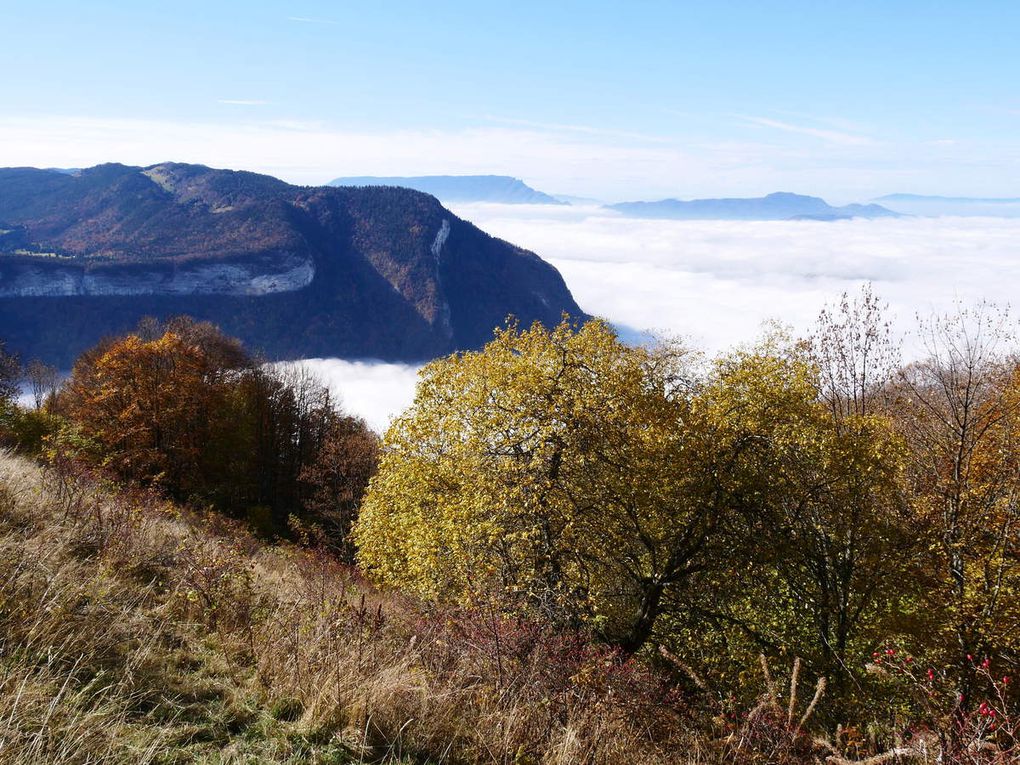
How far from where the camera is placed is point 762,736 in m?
5.04

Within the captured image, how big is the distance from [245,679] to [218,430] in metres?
43.1

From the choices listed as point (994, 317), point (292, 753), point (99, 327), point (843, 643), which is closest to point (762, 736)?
point (292, 753)

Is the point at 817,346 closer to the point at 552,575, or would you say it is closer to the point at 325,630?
the point at 552,575

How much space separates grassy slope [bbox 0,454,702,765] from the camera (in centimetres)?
405

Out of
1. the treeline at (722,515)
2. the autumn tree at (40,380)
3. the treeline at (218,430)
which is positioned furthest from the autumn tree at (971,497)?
the autumn tree at (40,380)

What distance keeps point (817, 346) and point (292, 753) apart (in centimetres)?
2232

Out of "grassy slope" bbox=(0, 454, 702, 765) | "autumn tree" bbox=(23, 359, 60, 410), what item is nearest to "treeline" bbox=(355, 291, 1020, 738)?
"grassy slope" bbox=(0, 454, 702, 765)

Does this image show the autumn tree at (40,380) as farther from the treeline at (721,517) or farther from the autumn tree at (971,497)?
the autumn tree at (971,497)

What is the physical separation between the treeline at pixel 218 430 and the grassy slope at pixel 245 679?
19874mm

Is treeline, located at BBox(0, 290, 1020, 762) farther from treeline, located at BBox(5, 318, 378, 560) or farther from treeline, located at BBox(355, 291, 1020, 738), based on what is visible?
treeline, located at BBox(5, 318, 378, 560)

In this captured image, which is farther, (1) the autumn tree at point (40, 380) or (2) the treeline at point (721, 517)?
(1) the autumn tree at point (40, 380)

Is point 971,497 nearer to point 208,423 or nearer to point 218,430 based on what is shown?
point 208,423

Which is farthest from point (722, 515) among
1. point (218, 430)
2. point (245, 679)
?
point (218, 430)

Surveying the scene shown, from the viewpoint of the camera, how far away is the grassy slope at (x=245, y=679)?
405cm
